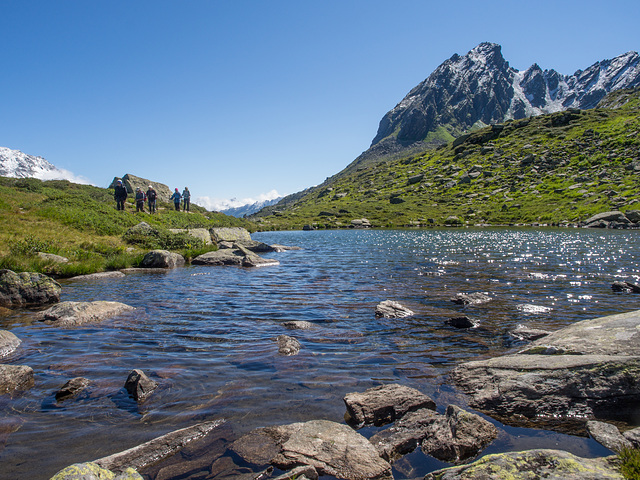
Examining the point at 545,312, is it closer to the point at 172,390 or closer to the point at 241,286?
the point at 172,390

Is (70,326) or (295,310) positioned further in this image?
(295,310)

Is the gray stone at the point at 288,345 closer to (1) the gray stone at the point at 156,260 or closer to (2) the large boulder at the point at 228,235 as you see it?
(1) the gray stone at the point at 156,260

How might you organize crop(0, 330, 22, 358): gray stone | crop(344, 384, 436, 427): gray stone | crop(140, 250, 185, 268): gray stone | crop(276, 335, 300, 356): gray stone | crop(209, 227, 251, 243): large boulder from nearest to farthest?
crop(344, 384, 436, 427): gray stone < crop(0, 330, 22, 358): gray stone < crop(276, 335, 300, 356): gray stone < crop(140, 250, 185, 268): gray stone < crop(209, 227, 251, 243): large boulder

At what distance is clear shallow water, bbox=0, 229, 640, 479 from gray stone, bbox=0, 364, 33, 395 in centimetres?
21

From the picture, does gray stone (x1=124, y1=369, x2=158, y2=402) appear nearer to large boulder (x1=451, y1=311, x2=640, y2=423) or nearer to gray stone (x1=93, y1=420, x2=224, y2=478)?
gray stone (x1=93, y1=420, x2=224, y2=478)

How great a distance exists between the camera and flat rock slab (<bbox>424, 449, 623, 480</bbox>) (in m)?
4.06

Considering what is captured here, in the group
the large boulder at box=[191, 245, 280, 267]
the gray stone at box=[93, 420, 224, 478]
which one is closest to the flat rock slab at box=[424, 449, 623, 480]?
the gray stone at box=[93, 420, 224, 478]

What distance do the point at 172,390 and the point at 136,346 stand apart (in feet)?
11.6

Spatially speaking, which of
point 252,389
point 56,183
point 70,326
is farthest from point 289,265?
point 56,183

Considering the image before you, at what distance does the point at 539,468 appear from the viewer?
426 centimetres

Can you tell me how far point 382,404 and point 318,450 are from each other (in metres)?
1.84

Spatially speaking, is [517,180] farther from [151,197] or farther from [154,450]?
[154,450]

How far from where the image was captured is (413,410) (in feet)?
21.8

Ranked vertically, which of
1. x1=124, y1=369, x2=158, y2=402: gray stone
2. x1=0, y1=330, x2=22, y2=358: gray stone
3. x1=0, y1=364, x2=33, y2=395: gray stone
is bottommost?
x1=124, y1=369, x2=158, y2=402: gray stone
